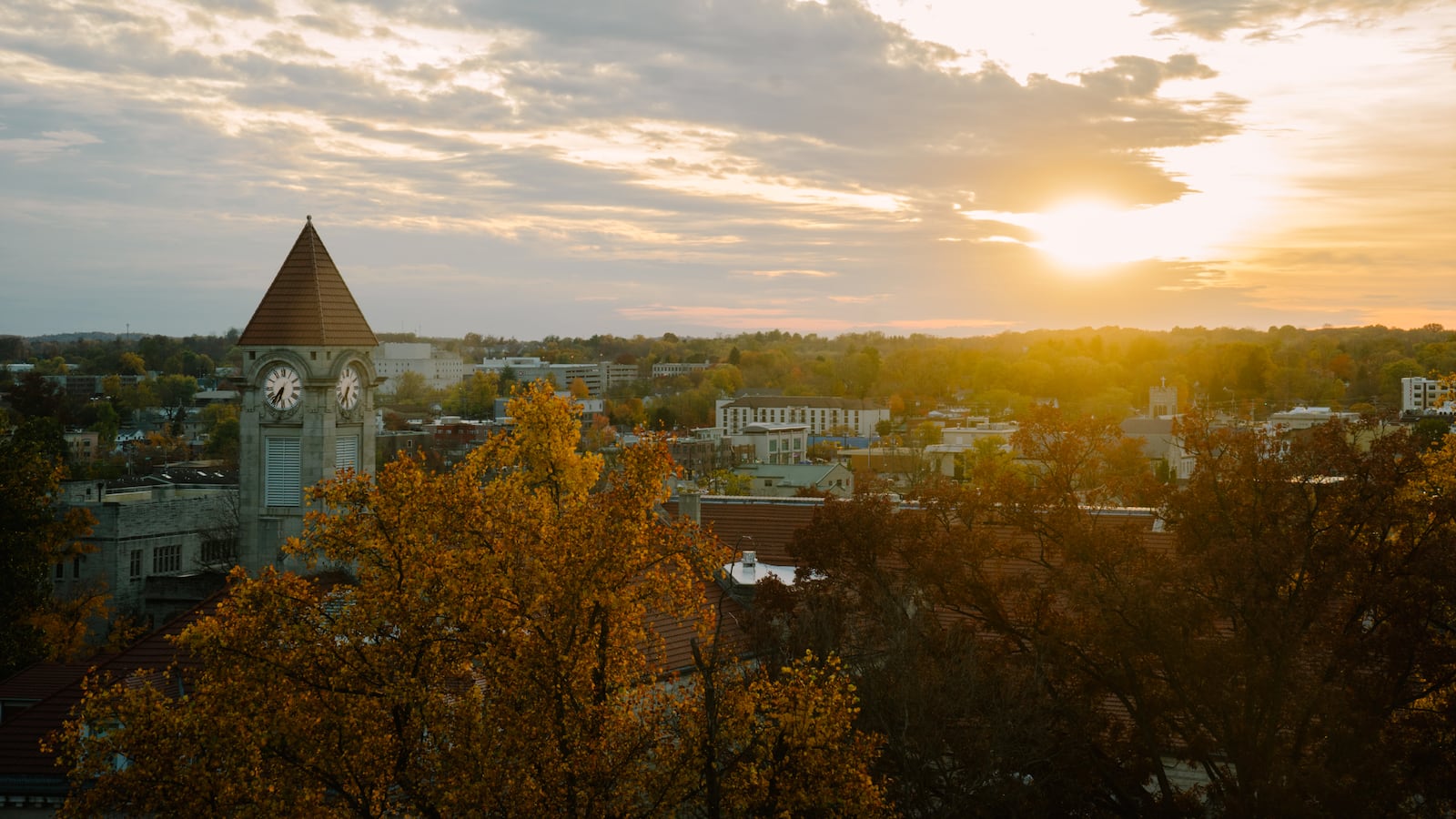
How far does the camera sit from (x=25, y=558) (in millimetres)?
32875

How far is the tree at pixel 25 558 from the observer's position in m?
31.1

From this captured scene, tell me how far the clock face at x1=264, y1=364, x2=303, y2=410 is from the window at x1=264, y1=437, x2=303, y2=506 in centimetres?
72

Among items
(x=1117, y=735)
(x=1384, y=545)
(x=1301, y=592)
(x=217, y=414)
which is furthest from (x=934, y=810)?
(x=217, y=414)

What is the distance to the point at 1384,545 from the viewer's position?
17.0 metres

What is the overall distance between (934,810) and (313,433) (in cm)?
1478

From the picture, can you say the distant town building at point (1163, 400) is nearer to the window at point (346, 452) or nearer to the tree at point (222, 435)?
the tree at point (222, 435)

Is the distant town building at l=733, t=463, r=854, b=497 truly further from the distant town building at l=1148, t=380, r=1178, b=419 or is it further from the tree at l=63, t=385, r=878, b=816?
the distant town building at l=1148, t=380, r=1178, b=419

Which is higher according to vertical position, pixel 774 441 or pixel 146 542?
pixel 146 542

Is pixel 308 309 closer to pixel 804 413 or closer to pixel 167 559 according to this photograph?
pixel 167 559

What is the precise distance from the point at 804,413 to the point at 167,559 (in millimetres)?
121945

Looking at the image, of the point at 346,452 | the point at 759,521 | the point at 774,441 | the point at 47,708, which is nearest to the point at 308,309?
the point at 346,452

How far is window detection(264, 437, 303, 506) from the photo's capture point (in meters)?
25.0

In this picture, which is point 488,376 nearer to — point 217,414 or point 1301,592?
point 217,414

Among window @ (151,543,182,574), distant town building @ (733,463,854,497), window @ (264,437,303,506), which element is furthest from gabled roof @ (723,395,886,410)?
window @ (264,437,303,506)
